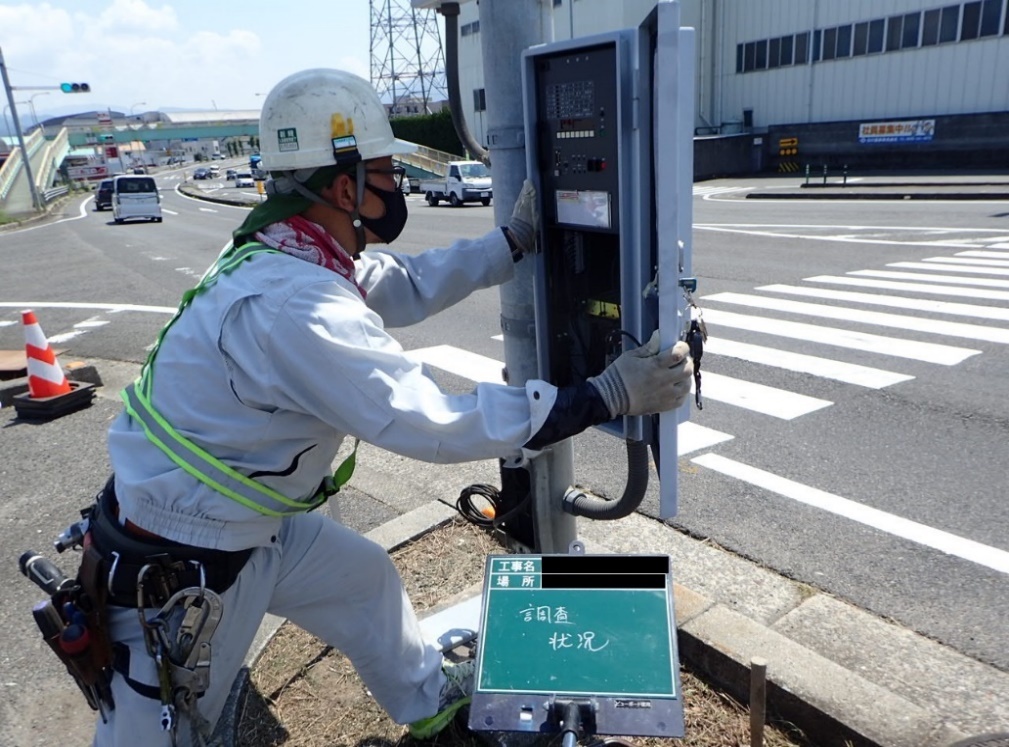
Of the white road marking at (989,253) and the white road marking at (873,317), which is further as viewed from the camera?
the white road marking at (989,253)

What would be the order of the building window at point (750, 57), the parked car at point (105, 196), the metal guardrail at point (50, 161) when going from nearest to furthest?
the building window at point (750, 57) < the parked car at point (105, 196) < the metal guardrail at point (50, 161)

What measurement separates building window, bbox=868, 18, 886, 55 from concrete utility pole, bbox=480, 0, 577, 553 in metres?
32.2

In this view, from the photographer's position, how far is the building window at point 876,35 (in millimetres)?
29391

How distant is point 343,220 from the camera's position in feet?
7.54

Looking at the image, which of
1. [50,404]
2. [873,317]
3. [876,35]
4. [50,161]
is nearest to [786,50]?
[876,35]

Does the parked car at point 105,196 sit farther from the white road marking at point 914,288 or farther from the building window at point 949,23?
the white road marking at point 914,288

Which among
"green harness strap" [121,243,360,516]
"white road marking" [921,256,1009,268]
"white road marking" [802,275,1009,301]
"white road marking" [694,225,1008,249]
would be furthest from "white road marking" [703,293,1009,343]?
"green harness strap" [121,243,360,516]

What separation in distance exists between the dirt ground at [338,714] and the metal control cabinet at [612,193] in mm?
839

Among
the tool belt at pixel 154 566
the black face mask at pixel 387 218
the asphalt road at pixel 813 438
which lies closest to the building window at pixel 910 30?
the asphalt road at pixel 813 438

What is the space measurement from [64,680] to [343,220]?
2.40 metres

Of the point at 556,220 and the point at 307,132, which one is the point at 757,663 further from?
the point at 307,132

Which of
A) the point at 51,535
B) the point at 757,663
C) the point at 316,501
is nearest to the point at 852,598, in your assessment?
the point at 757,663

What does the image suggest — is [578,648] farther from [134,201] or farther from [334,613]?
[134,201]

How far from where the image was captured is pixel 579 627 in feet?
6.72
